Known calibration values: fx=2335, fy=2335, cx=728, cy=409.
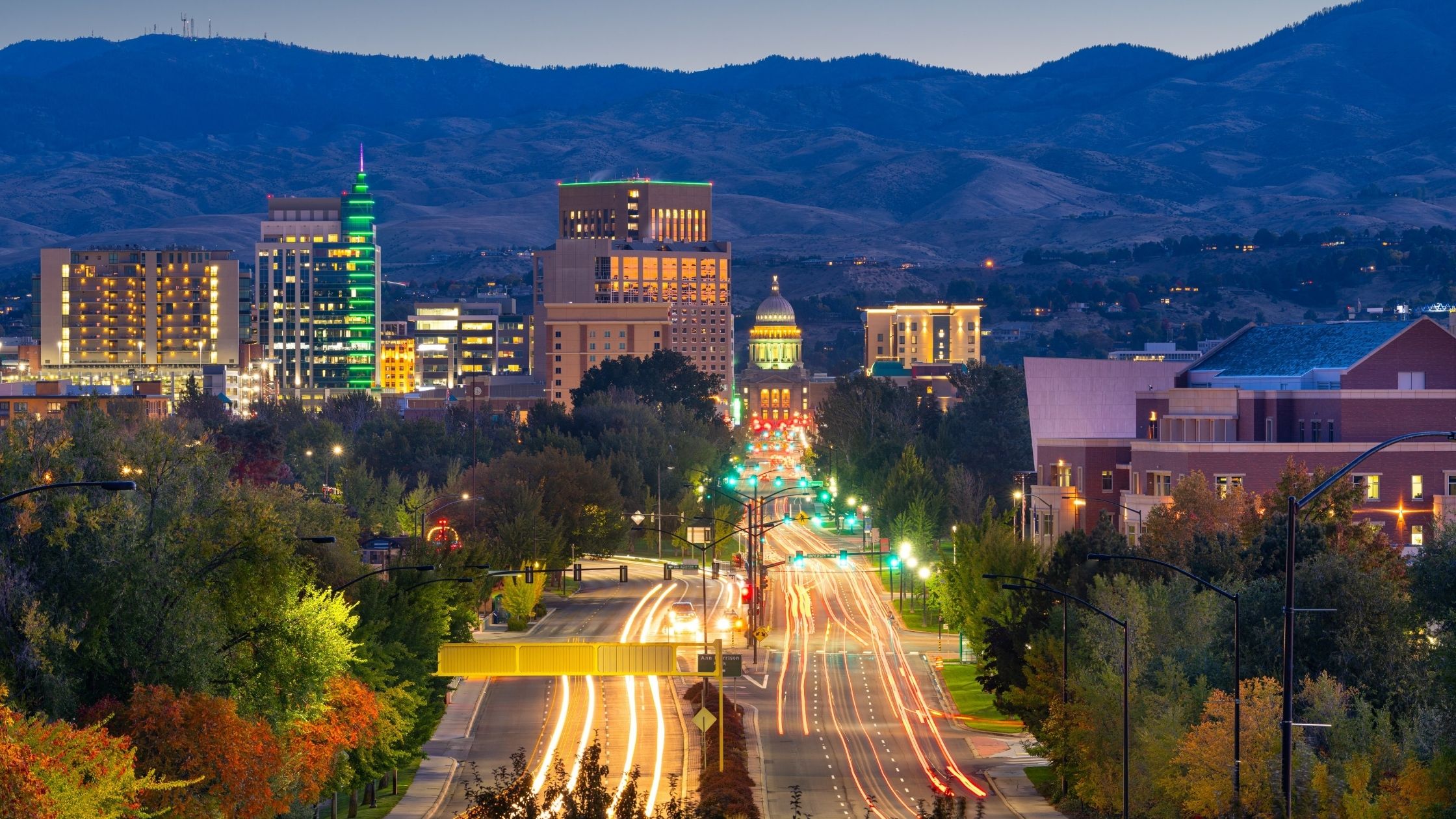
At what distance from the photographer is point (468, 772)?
83.0 m

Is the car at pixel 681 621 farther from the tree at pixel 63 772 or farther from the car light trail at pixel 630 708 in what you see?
the tree at pixel 63 772

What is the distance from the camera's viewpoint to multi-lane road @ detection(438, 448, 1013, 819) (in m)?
80.0

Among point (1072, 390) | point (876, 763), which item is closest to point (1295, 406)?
point (1072, 390)

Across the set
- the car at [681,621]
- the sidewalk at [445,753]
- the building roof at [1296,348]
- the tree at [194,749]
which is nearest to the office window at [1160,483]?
the building roof at [1296,348]

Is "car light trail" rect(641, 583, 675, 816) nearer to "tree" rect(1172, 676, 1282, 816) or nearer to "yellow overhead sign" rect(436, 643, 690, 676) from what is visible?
"yellow overhead sign" rect(436, 643, 690, 676)

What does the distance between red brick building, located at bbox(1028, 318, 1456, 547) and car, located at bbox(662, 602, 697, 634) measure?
23851 mm

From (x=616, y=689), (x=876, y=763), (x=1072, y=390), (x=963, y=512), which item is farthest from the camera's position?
(x=963, y=512)

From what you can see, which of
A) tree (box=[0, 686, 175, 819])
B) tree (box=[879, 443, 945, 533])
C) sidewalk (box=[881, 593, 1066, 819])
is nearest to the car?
sidewalk (box=[881, 593, 1066, 819])

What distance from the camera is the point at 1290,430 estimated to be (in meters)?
138

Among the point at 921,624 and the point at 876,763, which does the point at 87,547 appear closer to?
the point at 876,763

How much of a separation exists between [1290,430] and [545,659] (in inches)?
2487

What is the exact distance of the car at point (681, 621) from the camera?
392ft

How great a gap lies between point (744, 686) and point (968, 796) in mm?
28640

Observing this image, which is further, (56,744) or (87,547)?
(87,547)
